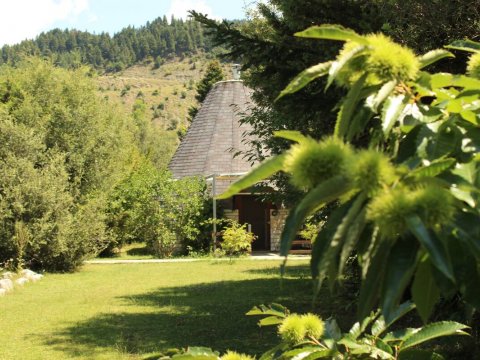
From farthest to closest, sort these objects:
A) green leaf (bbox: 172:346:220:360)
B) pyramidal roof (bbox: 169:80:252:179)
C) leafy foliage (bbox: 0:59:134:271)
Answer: pyramidal roof (bbox: 169:80:252:179)
leafy foliage (bbox: 0:59:134:271)
green leaf (bbox: 172:346:220:360)

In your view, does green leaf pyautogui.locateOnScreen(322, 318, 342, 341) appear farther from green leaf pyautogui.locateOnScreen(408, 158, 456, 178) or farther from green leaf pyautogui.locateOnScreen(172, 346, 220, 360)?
green leaf pyautogui.locateOnScreen(408, 158, 456, 178)

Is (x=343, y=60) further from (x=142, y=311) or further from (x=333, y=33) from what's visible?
(x=142, y=311)

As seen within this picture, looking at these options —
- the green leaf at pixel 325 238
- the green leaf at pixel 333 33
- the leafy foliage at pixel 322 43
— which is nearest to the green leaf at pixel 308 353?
the green leaf at pixel 325 238

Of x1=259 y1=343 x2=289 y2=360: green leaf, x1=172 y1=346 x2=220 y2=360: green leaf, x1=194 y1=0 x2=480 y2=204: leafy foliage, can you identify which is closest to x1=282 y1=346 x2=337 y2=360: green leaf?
x1=259 y1=343 x2=289 y2=360: green leaf

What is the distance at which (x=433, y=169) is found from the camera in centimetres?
99

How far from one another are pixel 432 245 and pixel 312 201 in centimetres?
20

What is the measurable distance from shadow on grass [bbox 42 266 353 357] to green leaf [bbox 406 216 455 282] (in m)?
6.19

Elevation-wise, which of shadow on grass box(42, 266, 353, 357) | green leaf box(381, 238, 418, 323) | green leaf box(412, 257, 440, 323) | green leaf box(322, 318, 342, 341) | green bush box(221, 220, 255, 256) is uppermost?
green leaf box(381, 238, 418, 323)

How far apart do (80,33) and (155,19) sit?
63.8 feet

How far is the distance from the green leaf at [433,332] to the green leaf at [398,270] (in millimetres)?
903

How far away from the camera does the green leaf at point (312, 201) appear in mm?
922

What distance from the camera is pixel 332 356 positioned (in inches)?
68.7

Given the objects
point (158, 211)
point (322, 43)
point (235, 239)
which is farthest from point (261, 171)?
point (158, 211)

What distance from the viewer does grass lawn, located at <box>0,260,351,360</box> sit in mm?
7523
